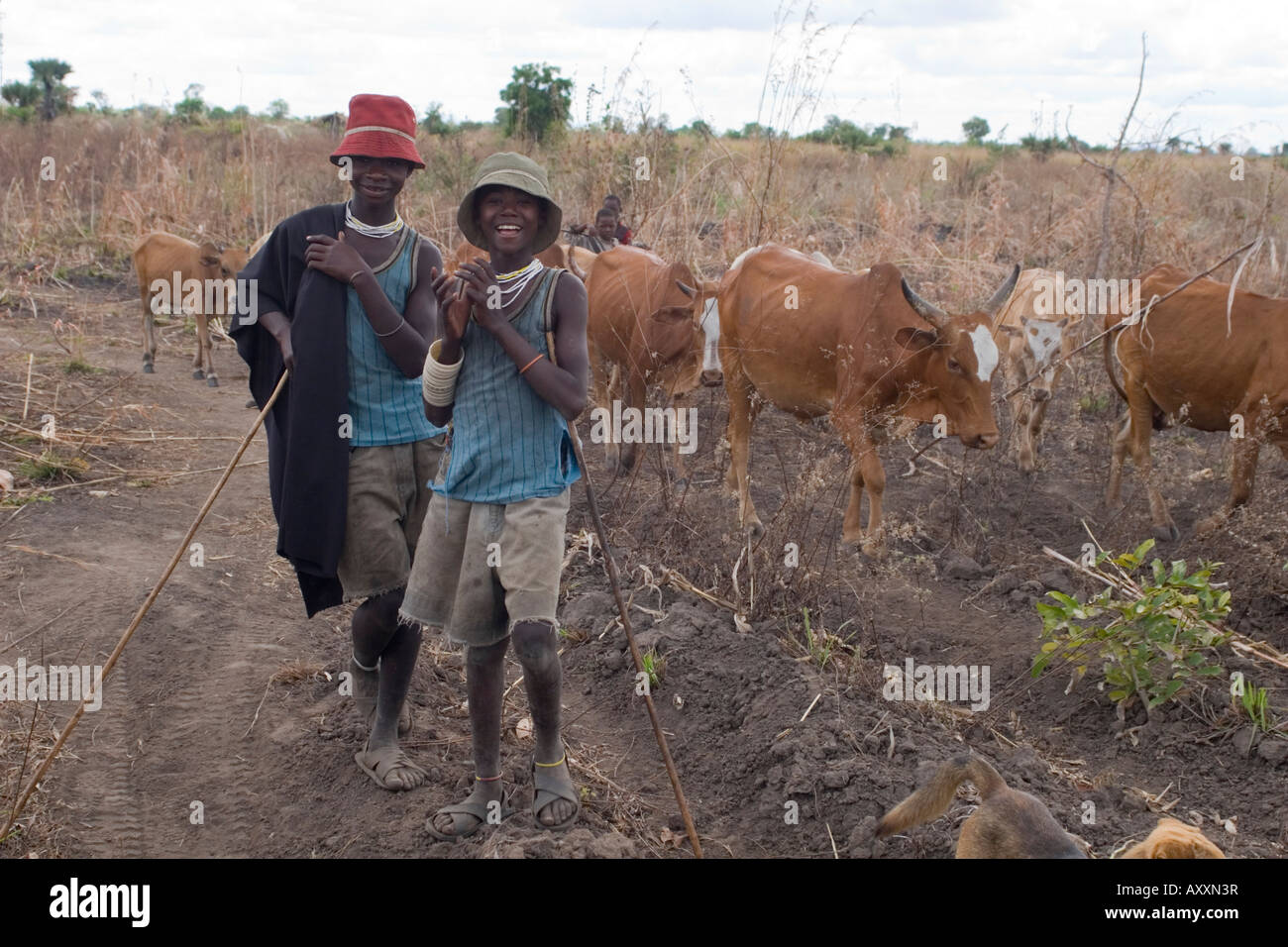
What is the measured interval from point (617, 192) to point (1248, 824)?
343 inches

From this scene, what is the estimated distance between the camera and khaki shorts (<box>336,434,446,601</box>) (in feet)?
12.4

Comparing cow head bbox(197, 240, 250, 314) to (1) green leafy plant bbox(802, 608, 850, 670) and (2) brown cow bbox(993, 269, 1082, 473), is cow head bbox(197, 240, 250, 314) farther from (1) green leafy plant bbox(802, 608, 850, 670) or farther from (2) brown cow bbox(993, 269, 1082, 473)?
(1) green leafy plant bbox(802, 608, 850, 670)

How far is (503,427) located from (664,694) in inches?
76.7

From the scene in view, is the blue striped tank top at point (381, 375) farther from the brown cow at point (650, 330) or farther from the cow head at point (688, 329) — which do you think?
the cow head at point (688, 329)

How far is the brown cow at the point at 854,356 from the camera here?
247 inches

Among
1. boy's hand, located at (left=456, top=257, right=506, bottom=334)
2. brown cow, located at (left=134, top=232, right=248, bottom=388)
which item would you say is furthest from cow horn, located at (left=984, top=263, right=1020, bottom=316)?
brown cow, located at (left=134, top=232, right=248, bottom=388)

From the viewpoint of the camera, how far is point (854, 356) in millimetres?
6539

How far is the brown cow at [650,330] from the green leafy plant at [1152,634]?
9.86ft

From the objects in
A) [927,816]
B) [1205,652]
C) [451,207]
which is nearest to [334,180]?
[451,207]

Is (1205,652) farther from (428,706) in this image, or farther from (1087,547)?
(428,706)

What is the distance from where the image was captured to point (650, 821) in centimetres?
398

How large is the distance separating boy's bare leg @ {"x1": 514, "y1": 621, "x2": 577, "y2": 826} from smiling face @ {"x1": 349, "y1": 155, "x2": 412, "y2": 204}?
148cm

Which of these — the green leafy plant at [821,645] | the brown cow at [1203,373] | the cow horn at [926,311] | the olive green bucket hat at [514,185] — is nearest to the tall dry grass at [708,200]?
the brown cow at [1203,373]

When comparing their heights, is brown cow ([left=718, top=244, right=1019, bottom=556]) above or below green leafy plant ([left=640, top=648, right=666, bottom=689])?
above
